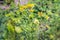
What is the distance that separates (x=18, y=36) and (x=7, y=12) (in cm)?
128

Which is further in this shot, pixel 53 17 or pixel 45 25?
pixel 53 17

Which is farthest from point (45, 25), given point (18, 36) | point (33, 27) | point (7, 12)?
point (7, 12)

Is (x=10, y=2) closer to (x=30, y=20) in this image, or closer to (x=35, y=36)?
(x=30, y=20)

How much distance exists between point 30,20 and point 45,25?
405mm

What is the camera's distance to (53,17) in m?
5.25

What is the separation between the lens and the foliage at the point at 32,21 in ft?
15.1

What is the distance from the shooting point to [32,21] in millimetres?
5066

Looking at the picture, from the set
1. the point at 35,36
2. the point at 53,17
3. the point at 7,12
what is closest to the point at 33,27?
the point at 35,36

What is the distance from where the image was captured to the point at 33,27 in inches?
187

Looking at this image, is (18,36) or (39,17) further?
(39,17)

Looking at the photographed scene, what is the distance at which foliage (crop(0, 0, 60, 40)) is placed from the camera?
15.1 ft

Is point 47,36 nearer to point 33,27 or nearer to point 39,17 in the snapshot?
point 33,27

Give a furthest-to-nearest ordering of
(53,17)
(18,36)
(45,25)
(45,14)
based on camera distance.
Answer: (45,14) < (53,17) < (45,25) < (18,36)

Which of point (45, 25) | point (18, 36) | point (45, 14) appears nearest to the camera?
point (18, 36)
